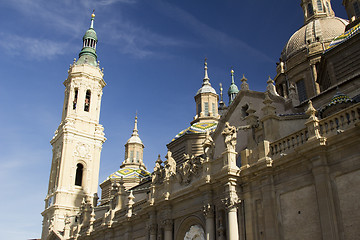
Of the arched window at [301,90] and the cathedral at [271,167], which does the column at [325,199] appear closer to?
the cathedral at [271,167]

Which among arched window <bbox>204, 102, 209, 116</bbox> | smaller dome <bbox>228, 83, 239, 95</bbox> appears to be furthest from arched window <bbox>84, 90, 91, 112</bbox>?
smaller dome <bbox>228, 83, 239, 95</bbox>

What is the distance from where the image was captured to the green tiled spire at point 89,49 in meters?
53.7

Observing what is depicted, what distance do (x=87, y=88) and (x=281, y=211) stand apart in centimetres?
3927

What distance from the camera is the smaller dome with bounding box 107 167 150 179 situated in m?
49.1

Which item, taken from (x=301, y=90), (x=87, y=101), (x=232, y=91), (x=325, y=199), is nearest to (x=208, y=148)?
(x=325, y=199)

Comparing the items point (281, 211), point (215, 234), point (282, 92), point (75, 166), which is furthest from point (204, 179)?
point (75, 166)

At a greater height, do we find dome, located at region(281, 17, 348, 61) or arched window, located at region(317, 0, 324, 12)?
arched window, located at region(317, 0, 324, 12)

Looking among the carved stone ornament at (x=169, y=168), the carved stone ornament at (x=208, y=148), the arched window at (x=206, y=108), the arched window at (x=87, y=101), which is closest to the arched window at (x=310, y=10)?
the arched window at (x=206, y=108)

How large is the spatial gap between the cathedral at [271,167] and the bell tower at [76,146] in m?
0.44

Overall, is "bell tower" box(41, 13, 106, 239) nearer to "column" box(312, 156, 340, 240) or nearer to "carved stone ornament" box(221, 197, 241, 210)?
"carved stone ornament" box(221, 197, 241, 210)

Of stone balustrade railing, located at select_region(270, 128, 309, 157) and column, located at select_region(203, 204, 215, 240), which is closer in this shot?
stone balustrade railing, located at select_region(270, 128, 309, 157)

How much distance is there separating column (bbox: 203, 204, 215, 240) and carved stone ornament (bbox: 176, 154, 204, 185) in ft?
7.83

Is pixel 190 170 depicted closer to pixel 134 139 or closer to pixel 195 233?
pixel 195 233

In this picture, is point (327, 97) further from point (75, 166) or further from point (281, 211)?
point (75, 166)
